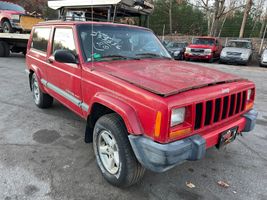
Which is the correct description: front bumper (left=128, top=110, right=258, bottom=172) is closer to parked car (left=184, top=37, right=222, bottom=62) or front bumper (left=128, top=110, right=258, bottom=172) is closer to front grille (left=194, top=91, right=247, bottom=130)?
front grille (left=194, top=91, right=247, bottom=130)

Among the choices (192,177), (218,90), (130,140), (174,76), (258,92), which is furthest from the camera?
(258,92)

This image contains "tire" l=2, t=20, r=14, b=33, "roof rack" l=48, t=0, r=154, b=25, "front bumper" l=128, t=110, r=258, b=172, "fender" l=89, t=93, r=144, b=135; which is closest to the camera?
"front bumper" l=128, t=110, r=258, b=172

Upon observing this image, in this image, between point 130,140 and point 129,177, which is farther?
point 129,177

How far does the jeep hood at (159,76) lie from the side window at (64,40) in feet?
2.09

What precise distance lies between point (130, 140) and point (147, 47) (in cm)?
203

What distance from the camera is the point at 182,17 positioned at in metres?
30.5

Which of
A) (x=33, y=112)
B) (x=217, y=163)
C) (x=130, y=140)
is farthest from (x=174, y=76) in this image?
(x=33, y=112)

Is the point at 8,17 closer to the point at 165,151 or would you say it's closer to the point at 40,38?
the point at 40,38

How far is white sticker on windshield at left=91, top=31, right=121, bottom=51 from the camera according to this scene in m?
3.41

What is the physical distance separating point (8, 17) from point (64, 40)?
11373mm

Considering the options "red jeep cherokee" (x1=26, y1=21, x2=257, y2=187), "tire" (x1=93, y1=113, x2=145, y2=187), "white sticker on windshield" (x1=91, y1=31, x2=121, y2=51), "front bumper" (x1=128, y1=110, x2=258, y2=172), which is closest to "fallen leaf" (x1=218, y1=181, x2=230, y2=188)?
"red jeep cherokee" (x1=26, y1=21, x2=257, y2=187)

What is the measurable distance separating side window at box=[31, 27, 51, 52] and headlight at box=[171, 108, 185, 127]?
310 cm

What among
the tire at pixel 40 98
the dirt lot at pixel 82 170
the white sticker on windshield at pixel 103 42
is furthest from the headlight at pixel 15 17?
the white sticker on windshield at pixel 103 42

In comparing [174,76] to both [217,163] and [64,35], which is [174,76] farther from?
[64,35]
